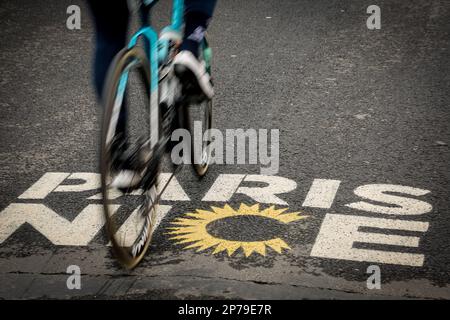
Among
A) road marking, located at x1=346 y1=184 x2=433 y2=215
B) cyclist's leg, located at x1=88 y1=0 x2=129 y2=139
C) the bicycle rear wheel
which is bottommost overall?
road marking, located at x1=346 y1=184 x2=433 y2=215

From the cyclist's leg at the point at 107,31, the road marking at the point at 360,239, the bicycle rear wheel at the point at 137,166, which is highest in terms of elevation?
the cyclist's leg at the point at 107,31

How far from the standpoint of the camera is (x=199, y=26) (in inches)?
174

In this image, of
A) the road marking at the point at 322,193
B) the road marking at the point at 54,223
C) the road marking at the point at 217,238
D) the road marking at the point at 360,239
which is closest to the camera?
the road marking at the point at 360,239

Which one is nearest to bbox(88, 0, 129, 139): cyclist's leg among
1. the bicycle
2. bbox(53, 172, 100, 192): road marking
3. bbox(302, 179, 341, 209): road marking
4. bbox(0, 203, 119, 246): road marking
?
the bicycle

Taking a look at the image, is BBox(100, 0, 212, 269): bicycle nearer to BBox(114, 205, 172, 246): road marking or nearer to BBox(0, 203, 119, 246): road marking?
BBox(114, 205, 172, 246): road marking

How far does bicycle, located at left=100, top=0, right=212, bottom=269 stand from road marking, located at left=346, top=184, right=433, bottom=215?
115 centimetres

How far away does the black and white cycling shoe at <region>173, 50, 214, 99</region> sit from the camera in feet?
13.7

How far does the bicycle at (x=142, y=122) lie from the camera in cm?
344

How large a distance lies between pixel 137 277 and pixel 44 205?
111 centimetres

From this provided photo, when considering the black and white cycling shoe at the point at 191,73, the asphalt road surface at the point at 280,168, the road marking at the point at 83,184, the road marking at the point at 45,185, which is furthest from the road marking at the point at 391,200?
the road marking at the point at 45,185

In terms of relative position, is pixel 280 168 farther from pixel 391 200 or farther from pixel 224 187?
pixel 391 200

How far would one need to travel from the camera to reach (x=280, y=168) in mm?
5086

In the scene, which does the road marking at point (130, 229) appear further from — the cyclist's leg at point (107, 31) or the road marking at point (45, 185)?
the road marking at point (45, 185)

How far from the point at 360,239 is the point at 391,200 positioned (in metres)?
0.55
